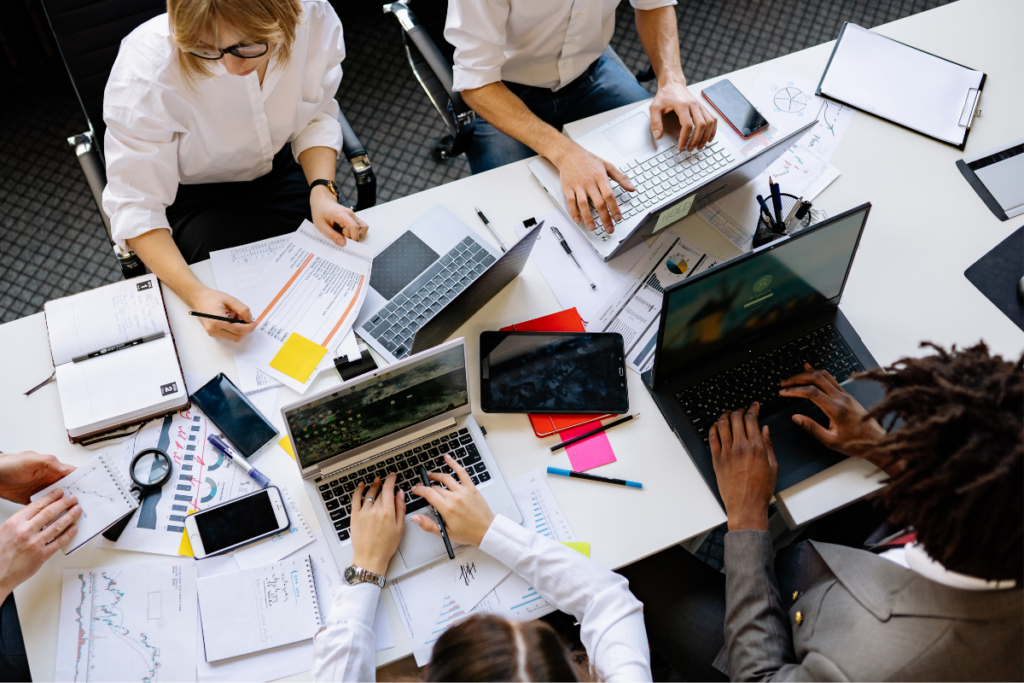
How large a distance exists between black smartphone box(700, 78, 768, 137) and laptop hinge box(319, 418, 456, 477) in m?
0.98

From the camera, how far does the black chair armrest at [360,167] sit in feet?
5.33

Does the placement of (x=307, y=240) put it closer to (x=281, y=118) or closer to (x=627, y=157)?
(x=281, y=118)

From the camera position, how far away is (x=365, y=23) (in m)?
2.65

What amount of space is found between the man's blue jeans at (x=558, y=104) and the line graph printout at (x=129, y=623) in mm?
1204

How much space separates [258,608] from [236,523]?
0.15 metres

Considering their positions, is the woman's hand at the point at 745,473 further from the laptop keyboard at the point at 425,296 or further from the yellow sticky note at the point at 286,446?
the yellow sticky note at the point at 286,446

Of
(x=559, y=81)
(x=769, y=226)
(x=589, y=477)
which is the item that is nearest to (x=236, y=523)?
(x=589, y=477)

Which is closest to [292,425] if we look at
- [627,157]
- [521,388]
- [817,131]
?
[521,388]

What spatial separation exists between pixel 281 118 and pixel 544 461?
98 cm

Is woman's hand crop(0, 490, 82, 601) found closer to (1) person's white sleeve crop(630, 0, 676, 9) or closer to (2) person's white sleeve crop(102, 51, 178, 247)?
(2) person's white sleeve crop(102, 51, 178, 247)

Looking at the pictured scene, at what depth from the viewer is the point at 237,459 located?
50.6 inches

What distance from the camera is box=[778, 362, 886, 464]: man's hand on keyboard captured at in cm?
128

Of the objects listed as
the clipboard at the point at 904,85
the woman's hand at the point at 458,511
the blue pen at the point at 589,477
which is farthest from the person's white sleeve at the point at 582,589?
the clipboard at the point at 904,85

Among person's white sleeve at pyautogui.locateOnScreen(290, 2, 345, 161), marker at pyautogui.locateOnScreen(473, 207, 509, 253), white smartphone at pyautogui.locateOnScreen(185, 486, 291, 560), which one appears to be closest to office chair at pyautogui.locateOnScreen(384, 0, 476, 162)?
person's white sleeve at pyautogui.locateOnScreen(290, 2, 345, 161)
